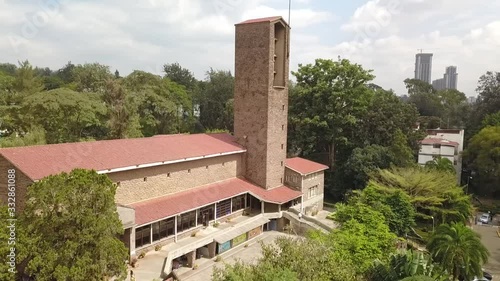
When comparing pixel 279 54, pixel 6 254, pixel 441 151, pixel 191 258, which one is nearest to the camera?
pixel 6 254

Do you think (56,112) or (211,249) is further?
(56,112)

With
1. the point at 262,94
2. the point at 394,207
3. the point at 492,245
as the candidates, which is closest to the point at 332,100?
the point at 262,94

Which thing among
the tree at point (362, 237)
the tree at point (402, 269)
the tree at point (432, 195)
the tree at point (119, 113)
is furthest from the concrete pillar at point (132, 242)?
the tree at point (119, 113)

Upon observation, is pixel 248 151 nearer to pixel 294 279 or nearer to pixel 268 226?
pixel 268 226

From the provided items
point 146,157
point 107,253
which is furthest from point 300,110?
point 107,253

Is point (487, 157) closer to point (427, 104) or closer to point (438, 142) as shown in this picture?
point (438, 142)

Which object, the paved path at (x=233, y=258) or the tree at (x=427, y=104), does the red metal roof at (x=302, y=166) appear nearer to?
the paved path at (x=233, y=258)

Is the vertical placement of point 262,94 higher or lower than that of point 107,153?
higher
